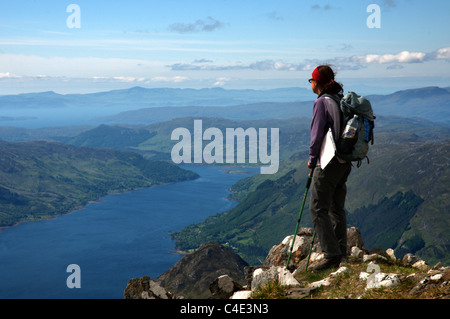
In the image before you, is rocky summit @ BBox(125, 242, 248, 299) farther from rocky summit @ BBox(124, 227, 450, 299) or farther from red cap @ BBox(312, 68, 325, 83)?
red cap @ BBox(312, 68, 325, 83)

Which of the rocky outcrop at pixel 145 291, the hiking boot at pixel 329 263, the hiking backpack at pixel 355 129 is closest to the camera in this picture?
the hiking backpack at pixel 355 129

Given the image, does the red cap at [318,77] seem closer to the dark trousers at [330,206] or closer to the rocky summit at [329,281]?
the dark trousers at [330,206]

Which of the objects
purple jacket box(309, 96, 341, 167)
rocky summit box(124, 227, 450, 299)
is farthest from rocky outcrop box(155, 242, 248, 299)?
purple jacket box(309, 96, 341, 167)

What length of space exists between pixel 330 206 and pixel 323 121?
8.36ft

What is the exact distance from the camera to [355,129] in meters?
10.4

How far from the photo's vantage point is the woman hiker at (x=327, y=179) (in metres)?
10.8

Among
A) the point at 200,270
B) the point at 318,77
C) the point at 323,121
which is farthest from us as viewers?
the point at 200,270

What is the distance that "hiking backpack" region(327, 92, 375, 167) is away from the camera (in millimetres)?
10477

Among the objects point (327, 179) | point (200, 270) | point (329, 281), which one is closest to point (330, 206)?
point (327, 179)

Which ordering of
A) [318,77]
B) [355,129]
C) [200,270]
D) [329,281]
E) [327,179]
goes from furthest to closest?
[200,270]
[318,77]
[327,179]
[355,129]
[329,281]

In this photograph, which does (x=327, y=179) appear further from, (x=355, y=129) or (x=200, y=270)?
(x=200, y=270)

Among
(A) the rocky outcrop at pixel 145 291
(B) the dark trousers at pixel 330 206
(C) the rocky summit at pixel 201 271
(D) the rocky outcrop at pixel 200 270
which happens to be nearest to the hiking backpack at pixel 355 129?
(B) the dark trousers at pixel 330 206
